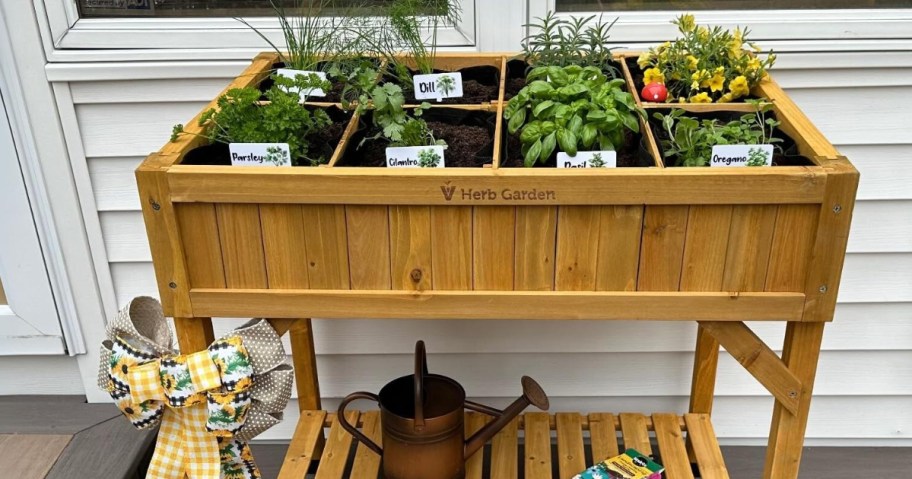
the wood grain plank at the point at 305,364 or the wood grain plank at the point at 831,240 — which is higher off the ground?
the wood grain plank at the point at 831,240

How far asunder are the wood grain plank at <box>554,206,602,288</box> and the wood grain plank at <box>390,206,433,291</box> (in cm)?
19

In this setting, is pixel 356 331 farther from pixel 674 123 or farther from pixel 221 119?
pixel 674 123

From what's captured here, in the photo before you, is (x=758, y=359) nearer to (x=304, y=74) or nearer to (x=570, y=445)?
(x=570, y=445)

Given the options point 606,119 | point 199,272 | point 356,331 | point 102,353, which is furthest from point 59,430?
point 606,119

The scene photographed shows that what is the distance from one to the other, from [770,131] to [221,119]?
87 centimetres

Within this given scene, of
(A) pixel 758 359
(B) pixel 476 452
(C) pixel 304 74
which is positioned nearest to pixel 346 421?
(B) pixel 476 452

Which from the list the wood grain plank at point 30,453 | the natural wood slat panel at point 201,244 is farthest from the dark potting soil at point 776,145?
the wood grain plank at point 30,453

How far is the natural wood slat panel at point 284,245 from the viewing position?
1089mm

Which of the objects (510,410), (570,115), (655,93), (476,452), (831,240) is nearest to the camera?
(831,240)

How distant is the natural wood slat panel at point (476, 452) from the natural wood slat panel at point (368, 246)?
563 millimetres

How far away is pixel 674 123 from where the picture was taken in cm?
126

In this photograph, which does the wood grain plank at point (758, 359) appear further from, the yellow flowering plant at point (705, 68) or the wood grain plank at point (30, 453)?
the wood grain plank at point (30, 453)

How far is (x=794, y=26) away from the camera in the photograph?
1.64 m

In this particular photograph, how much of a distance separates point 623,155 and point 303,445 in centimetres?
95
